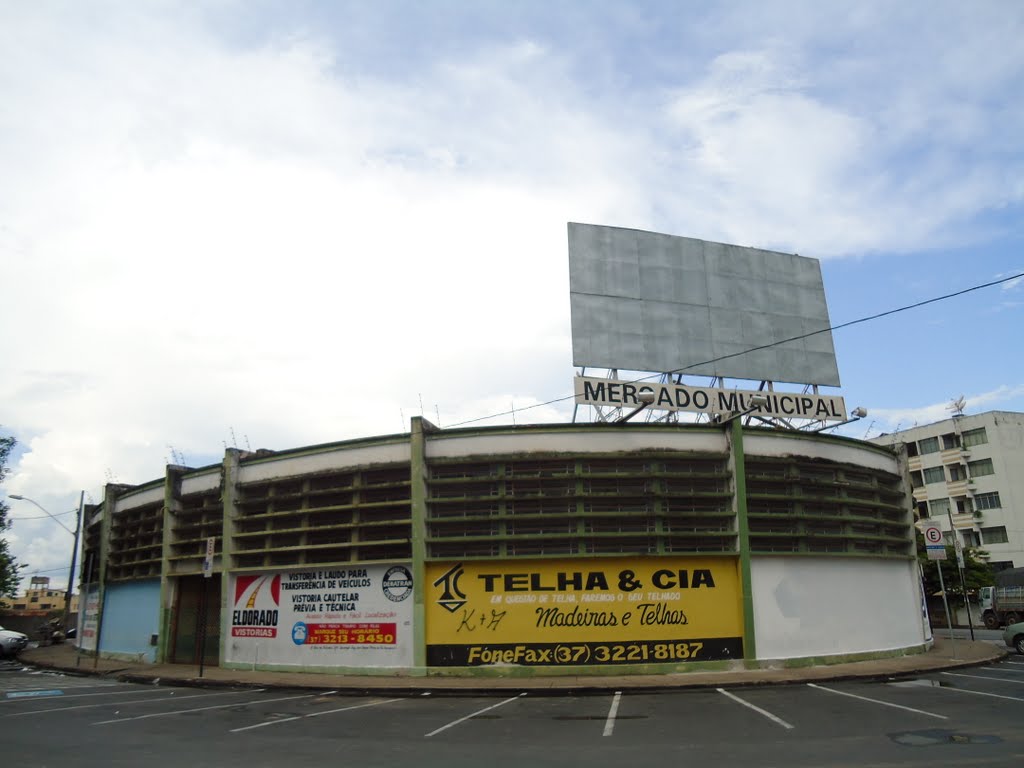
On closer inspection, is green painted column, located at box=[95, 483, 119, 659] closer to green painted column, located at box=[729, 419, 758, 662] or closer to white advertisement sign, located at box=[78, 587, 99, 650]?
white advertisement sign, located at box=[78, 587, 99, 650]

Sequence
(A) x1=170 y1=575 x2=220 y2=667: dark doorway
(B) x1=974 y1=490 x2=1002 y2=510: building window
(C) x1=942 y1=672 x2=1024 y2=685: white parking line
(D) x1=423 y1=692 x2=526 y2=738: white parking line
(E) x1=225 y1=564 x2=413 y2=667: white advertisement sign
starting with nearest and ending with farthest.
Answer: (D) x1=423 y1=692 x2=526 y2=738: white parking line, (C) x1=942 y1=672 x2=1024 y2=685: white parking line, (E) x1=225 y1=564 x2=413 y2=667: white advertisement sign, (A) x1=170 y1=575 x2=220 y2=667: dark doorway, (B) x1=974 y1=490 x2=1002 y2=510: building window

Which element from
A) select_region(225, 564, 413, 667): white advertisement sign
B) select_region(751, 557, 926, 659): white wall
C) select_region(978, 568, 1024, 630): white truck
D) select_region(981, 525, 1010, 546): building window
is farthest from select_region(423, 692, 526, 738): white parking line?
select_region(981, 525, 1010, 546): building window

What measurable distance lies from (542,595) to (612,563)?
218cm

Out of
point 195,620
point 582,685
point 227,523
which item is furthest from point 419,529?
point 195,620

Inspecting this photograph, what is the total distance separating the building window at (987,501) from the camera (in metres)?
60.4

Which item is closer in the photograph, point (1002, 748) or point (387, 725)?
point (1002, 748)

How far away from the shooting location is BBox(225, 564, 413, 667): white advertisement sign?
21.5 m

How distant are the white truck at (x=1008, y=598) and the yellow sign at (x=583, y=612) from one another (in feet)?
89.5

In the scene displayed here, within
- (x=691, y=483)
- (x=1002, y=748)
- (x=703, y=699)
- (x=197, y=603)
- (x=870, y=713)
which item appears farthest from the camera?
(x=197, y=603)

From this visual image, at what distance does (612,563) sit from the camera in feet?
68.8

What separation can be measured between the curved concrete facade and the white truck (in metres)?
20.0

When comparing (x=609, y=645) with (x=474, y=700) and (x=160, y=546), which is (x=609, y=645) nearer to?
(x=474, y=700)

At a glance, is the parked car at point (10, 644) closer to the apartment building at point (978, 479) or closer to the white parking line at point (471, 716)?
the white parking line at point (471, 716)

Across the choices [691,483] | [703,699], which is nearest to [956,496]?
[691,483]
